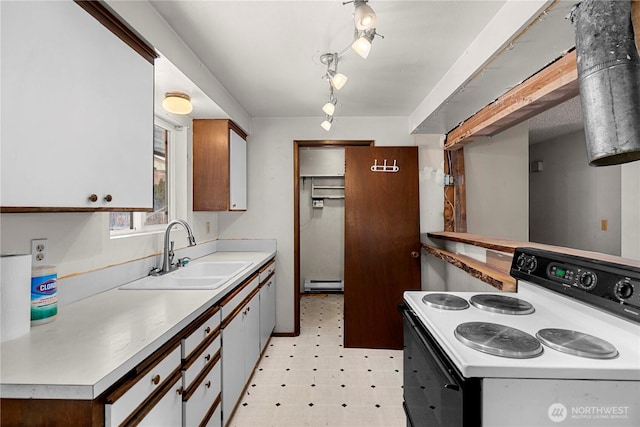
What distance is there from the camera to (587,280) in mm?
1058

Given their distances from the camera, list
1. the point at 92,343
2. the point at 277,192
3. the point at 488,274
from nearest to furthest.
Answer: the point at 92,343
the point at 488,274
the point at 277,192

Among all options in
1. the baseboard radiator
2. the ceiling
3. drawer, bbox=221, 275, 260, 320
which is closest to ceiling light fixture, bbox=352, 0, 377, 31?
the ceiling

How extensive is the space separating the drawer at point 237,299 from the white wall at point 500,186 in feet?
7.16

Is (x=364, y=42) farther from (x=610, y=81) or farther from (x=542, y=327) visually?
(x=542, y=327)

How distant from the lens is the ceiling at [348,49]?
1486mm

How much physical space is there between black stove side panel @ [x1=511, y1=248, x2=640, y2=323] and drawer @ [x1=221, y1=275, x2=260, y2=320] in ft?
5.07

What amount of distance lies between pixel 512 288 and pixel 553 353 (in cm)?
74

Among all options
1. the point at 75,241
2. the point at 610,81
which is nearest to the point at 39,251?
the point at 75,241

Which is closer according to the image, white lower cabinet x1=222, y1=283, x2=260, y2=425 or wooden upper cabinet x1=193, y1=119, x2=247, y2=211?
white lower cabinet x1=222, y1=283, x2=260, y2=425

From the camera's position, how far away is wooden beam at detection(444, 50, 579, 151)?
4.99ft

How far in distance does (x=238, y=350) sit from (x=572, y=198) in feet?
9.03

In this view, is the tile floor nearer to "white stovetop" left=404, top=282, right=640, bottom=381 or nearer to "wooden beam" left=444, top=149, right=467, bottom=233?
"white stovetop" left=404, top=282, right=640, bottom=381

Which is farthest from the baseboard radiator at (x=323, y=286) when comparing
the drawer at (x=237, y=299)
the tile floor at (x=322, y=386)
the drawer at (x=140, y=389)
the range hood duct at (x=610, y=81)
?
the range hood duct at (x=610, y=81)

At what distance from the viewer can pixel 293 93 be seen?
2.62m
